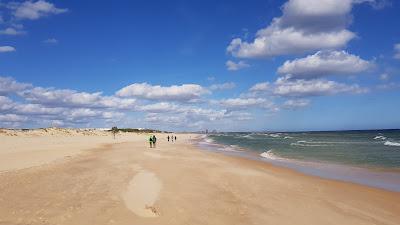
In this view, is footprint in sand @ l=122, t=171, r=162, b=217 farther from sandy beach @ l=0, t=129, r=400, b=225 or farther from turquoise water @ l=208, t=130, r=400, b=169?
turquoise water @ l=208, t=130, r=400, b=169

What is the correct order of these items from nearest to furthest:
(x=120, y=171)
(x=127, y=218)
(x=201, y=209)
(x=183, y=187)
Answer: (x=127, y=218), (x=201, y=209), (x=183, y=187), (x=120, y=171)

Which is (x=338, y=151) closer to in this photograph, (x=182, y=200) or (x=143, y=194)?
(x=143, y=194)

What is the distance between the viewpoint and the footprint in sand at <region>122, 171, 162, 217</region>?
11.0m

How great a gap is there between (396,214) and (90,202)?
971cm

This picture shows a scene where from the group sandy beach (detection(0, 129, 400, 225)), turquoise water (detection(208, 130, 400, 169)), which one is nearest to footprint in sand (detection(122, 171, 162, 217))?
sandy beach (detection(0, 129, 400, 225))

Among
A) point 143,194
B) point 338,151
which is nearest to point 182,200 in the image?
point 143,194

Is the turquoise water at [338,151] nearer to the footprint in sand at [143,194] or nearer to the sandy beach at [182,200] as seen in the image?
the sandy beach at [182,200]

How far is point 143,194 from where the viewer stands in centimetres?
1341

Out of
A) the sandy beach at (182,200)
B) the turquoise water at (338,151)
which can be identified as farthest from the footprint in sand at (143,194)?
the turquoise water at (338,151)

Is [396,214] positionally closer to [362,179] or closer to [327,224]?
[327,224]

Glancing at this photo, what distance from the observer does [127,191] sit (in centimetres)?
1379

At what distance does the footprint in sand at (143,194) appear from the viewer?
11.0m

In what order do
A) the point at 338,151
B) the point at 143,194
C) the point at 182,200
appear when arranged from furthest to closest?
the point at 338,151 → the point at 143,194 → the point at 182,200

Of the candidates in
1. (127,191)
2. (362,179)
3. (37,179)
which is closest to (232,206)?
(127,191)
